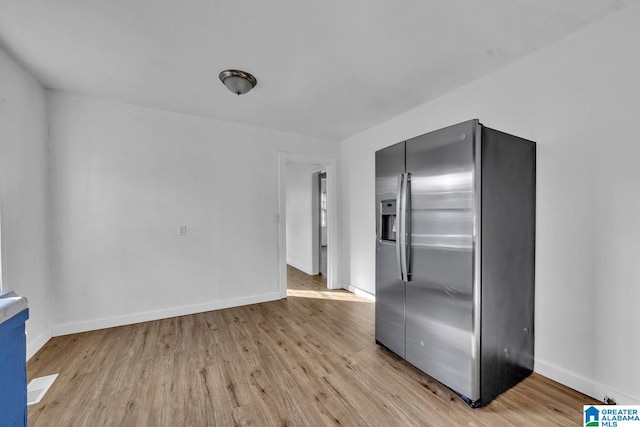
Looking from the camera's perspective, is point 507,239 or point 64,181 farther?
point 64,181

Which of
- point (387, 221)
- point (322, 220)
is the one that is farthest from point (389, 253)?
point (322, 220)

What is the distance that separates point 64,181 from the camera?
2.72 m

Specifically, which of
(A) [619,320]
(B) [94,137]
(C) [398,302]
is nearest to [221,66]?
(B) [94,137]

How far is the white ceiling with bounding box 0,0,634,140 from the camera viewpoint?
1613mm

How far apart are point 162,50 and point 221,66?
423 mm

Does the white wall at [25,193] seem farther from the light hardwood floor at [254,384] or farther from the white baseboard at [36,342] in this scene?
the light hardwood floor at [254,384]

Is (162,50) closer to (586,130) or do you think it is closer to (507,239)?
(507,239)

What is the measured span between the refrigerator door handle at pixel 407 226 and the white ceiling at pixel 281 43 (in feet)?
3.31

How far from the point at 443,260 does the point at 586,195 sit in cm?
106

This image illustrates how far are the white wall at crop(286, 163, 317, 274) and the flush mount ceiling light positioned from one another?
9.22ft

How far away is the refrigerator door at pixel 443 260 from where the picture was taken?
5.65 ft

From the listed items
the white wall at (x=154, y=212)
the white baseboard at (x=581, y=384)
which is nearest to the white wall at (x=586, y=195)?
the white baseboard at (x=581, y=384)

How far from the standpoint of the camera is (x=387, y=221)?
2.46 metres

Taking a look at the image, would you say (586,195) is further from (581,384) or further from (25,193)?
(25,193)
